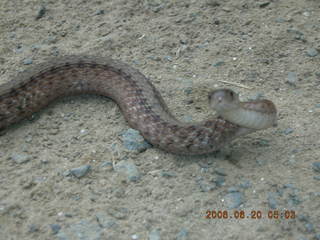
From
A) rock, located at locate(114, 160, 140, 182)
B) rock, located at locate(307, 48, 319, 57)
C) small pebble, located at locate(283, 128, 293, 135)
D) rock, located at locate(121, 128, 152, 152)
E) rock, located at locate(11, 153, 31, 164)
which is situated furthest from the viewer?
rock, located at locate(307, 48, 319, 57)

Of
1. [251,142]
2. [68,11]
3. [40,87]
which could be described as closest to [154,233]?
[251,142]

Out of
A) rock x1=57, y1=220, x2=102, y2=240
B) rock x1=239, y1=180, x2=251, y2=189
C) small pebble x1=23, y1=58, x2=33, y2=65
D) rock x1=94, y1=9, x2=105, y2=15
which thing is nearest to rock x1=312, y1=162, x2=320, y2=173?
rock x1=239, y1=180, x2=251, y2=189

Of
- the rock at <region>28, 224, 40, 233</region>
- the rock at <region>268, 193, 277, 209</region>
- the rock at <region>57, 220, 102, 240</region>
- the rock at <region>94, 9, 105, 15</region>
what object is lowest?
Answer: the rock at <region>268, 193, 277, 209</region>

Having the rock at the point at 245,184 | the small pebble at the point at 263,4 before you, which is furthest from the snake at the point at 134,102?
the small pebble at the point at 263,4

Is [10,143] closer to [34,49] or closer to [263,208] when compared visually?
[34,49]

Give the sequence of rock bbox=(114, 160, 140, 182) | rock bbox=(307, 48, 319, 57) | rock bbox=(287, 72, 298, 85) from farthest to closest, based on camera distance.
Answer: rock bbox=(307, 48, 319, 57) → rock bbox=(287, 72, 298, 85) → rock bbox=(114, 160, 140, 182)

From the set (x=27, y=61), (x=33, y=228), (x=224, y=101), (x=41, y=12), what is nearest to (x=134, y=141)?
(x=224, y=101)

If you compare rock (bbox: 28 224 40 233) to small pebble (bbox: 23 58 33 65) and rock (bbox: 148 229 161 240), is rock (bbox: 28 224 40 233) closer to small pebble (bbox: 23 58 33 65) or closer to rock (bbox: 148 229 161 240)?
rock (bbox: 148 229 161 240)
